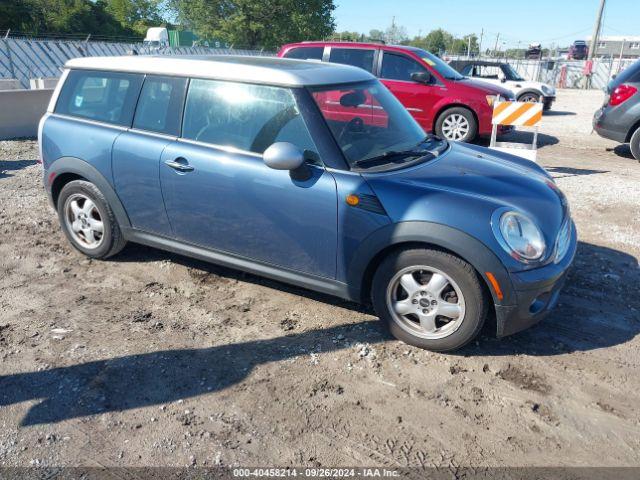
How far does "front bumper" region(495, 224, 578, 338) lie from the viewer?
3061mm

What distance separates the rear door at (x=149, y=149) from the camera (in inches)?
156

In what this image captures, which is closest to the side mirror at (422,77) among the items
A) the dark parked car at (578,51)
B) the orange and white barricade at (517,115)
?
the orange and white barricade at (517,115)

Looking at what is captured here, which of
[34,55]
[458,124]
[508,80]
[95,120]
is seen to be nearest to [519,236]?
[95,120]

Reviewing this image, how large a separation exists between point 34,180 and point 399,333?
621cm

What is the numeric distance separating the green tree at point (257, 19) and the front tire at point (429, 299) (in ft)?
124

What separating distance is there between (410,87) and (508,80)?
8.34 metres

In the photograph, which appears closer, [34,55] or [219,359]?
[219,359]

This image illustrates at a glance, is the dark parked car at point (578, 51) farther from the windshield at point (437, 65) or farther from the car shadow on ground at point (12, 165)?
the car shadow on ground at point (12, 165)

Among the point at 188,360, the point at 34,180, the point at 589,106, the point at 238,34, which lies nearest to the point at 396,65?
the point at 34,180

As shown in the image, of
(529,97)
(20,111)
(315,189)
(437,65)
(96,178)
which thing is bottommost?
(20,111)

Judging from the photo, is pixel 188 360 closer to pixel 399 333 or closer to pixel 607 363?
pixel 399 333

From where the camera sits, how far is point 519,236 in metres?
3.11

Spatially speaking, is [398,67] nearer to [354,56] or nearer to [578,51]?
[354,56]

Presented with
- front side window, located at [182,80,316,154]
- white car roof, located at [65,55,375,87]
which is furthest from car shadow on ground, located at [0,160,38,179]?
front side window, located at [182,80,316,154]
